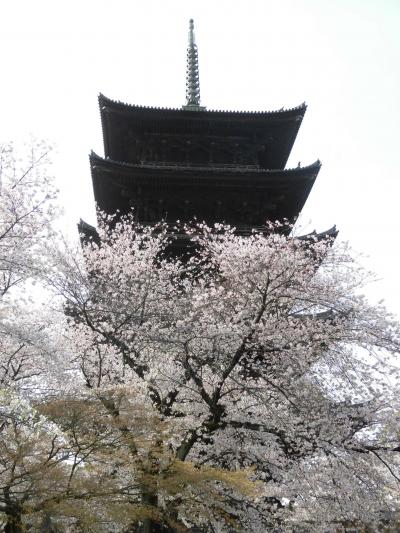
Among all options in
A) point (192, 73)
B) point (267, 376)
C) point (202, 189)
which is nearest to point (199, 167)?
point (202, 189)

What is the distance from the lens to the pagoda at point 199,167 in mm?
15531

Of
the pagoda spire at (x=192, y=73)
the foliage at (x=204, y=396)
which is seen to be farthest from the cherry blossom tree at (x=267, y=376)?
the pagoda spire at (x=192, y=73)

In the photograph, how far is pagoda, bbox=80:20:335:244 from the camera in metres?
15.5

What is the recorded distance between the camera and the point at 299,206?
56.7ft

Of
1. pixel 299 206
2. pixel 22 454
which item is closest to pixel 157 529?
pixel 22 454

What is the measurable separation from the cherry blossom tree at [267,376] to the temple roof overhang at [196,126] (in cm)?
849

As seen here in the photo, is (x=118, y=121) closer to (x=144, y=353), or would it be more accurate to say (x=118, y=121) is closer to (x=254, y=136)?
(x=254, y=136)

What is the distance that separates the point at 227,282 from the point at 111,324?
9.13ft

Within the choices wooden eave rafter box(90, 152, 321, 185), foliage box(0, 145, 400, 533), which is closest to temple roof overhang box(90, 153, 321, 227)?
wooden eave rafter box(90, 152, 321, 185)

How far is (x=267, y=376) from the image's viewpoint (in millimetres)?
9320

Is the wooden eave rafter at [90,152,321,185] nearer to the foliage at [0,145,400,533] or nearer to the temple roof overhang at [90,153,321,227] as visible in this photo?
the temple roof overhang at [90,153,321,227]

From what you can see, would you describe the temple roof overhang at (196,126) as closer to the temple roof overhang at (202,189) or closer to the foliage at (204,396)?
the temple roof overhang at (202,189)

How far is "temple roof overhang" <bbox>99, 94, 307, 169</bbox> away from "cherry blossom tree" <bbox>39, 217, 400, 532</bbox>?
8.49 m

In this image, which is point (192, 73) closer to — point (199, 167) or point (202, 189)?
point (199, 167)
